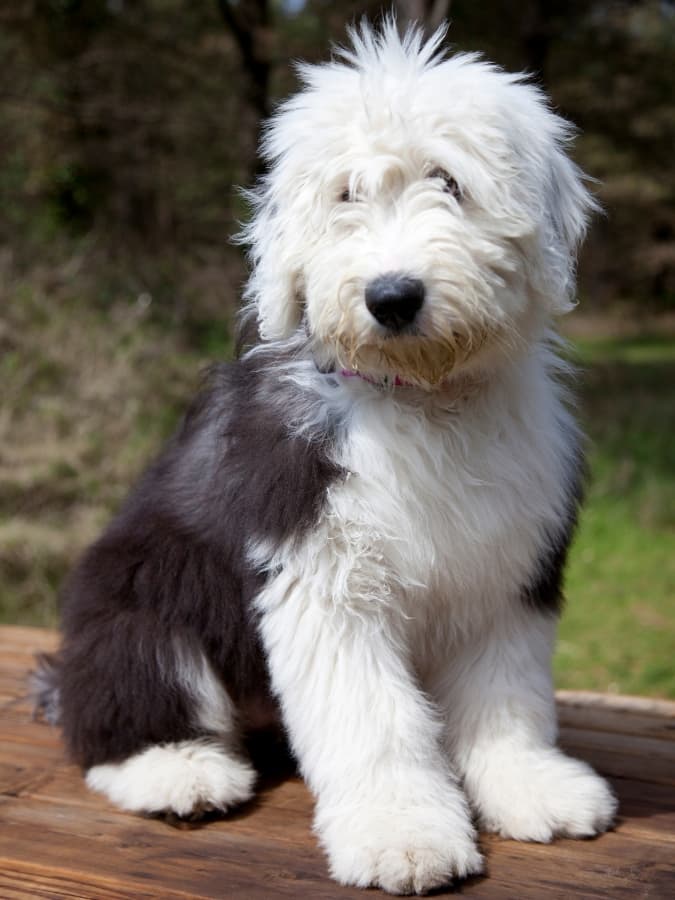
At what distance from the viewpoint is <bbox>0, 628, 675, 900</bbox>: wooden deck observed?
7.16 ft

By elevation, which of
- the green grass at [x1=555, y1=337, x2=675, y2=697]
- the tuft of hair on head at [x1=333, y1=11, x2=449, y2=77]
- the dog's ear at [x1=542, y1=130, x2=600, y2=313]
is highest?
the tuft of hair on head at [x1=333, y1=11, x2=449, y2=77]

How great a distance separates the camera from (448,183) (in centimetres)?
216

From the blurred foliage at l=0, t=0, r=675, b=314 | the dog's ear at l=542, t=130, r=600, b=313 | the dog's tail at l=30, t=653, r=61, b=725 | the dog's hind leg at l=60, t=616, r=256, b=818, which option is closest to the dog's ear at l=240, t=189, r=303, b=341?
the dog's ear at l=542, t=130, r=600, b=313

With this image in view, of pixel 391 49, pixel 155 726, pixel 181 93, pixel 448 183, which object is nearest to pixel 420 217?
pixel 448 183

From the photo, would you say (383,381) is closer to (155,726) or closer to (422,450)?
(422,450)

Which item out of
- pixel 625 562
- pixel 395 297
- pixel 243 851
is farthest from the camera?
pixel 625 562

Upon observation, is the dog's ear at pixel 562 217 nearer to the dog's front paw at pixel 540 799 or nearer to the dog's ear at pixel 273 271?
the dog's ear at pixel 273 271

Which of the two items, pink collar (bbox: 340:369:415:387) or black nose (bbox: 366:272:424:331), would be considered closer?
black nose (bbox: 366:272:424:331)

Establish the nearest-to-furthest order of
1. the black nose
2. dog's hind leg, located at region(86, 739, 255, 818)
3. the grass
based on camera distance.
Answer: the black nose
dog's hind leg, located at region(86, 739, 255, 818)
the grass

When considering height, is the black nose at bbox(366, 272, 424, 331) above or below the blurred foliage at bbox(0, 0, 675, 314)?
below

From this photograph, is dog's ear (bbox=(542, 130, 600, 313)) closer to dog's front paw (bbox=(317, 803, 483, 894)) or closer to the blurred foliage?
dog's front paw (bbox=(317, 803, 483, 894))

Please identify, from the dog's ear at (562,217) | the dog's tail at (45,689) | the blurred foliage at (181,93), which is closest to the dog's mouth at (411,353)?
the dog's ear at (562,217)

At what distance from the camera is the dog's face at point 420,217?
205cm

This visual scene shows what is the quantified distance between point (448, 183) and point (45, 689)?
193 cm
